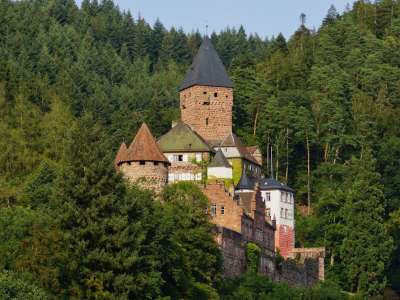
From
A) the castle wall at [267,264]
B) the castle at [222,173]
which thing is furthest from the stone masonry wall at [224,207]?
the castle wall at [267,264]

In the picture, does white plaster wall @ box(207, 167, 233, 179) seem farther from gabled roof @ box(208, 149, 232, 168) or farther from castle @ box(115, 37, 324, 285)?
gabled roof @ box(208, 149, 232, 168)

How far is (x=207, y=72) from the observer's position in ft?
253

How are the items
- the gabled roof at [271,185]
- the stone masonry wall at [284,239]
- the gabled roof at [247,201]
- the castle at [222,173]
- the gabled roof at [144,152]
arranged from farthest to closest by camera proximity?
the gabled roof at [271,185]
the stone masonry wall at [284,239]
the gabled roof at [247,201]
the gabled roof at [144,152]
the castle at [222,173]

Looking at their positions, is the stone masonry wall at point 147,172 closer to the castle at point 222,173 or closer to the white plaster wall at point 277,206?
the castle at point 222,173

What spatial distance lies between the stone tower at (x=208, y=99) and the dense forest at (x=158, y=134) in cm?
647

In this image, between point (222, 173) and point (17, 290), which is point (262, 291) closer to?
point (222, 173)

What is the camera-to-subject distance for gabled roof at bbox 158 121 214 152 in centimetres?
7144

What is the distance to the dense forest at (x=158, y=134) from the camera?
47.8 meters

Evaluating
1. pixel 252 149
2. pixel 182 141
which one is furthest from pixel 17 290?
pixel 252 149

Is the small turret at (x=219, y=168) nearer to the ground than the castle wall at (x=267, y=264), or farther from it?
farther from it

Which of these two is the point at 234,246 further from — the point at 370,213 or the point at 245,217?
the point at 370,213

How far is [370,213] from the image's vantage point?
71.1 meters

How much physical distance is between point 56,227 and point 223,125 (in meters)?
29.4

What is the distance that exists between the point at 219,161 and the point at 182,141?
3.11 m
